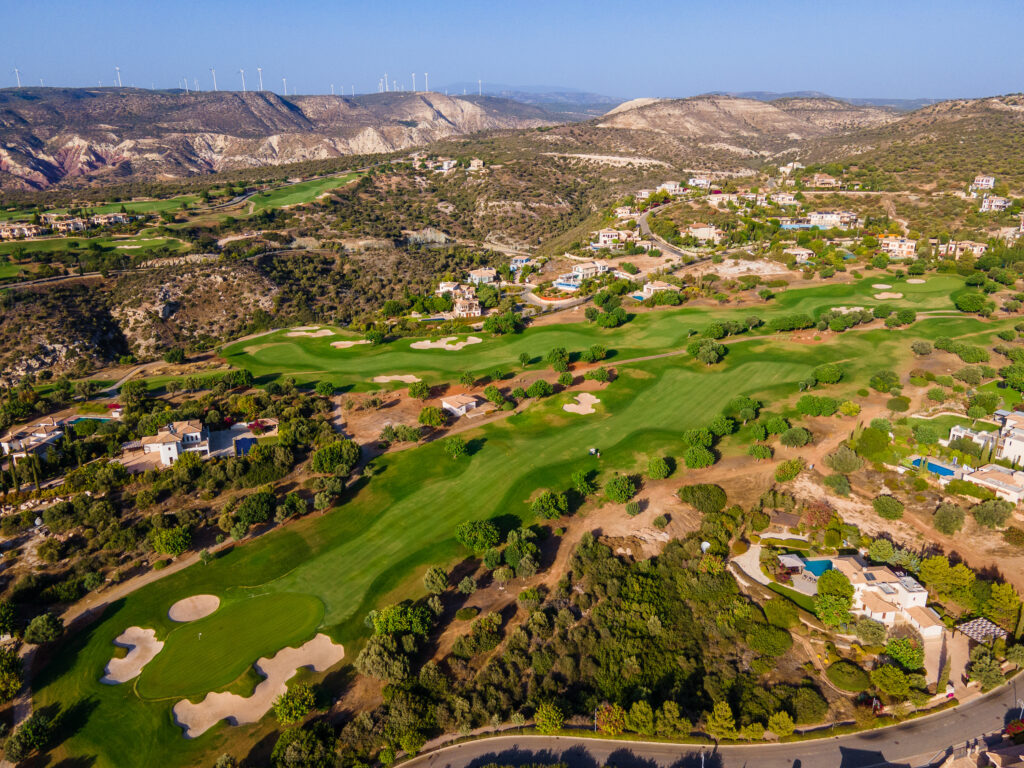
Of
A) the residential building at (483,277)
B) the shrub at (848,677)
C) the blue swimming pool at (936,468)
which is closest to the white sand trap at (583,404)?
the blue swimming pool at (936,468)

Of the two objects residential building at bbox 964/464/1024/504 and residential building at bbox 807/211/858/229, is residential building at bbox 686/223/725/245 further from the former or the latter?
residential building at bbox 964/464/1024/504

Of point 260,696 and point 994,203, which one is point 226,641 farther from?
point 994,203

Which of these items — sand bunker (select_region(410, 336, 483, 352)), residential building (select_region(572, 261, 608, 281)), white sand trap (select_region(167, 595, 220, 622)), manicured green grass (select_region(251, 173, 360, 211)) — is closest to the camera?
white sand trap (select_region(167, 595, 220, 622))

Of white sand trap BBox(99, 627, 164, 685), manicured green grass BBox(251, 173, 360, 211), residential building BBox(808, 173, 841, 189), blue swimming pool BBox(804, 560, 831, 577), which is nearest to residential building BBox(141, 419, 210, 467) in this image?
white sand trap BBox(99, 627, 164, 685)

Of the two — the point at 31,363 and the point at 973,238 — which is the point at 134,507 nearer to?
the point at 31,363

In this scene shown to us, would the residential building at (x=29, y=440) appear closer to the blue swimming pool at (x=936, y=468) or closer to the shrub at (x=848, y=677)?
the shrub at (x=848, y=677)

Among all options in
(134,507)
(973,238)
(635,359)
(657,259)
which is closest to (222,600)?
(134,507)
